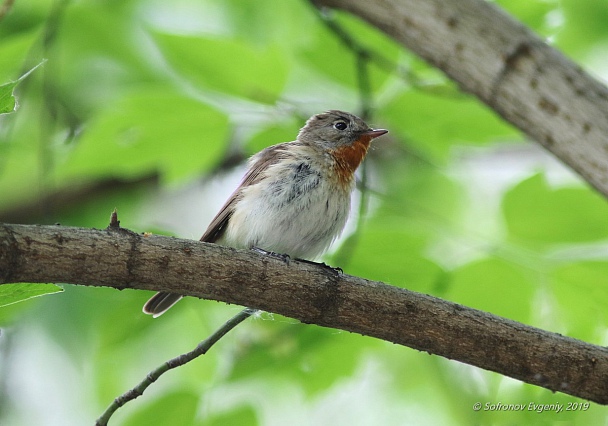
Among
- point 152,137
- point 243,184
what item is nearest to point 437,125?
point 243,184

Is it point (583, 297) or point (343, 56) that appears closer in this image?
point (583, 297)

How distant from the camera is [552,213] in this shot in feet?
12.2

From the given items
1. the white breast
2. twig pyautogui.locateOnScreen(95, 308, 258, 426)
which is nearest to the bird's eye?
the white breast

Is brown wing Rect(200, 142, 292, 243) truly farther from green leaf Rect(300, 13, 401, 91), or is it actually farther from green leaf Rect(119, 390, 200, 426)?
green leaf Rect(119, 390, 200, 426)

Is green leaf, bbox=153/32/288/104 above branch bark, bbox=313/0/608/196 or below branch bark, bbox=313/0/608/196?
below

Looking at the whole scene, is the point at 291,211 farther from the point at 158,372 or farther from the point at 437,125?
the point at 158,372

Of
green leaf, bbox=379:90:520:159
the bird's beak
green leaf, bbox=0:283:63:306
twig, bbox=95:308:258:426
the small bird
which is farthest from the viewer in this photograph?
the bird's beak

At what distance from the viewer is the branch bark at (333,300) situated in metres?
2.64

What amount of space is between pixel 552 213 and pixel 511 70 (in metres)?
0.97

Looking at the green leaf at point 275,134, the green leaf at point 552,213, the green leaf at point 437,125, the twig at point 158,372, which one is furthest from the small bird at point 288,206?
the green leaf at point 552,213

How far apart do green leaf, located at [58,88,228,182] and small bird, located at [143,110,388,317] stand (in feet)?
1.42

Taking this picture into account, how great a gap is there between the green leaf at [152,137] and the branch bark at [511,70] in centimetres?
127

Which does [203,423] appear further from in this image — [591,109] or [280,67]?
[591,109]

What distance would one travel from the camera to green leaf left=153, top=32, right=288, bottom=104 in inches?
152
